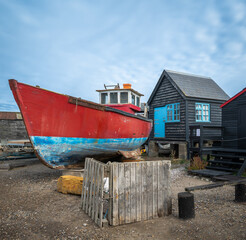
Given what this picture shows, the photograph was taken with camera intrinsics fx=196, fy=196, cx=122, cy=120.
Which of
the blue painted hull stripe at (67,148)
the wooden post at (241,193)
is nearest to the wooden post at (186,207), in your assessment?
the wooden post at (241,193)

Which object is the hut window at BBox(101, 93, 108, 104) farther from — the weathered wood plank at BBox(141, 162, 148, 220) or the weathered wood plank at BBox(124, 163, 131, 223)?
the weathered wood plank at BBox(124, 163, 131, 223)

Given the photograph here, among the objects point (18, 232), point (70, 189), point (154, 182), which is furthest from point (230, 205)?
point (18, 232)

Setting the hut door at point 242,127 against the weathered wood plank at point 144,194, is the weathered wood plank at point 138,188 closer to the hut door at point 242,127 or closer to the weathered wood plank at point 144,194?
the weathered wood plank at point 144,194

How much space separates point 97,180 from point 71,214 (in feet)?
3.37

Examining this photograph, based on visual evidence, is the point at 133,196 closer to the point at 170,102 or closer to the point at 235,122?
the point at 235,122

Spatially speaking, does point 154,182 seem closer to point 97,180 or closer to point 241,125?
point 97,180

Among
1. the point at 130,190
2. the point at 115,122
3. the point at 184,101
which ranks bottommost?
the point at 130,190

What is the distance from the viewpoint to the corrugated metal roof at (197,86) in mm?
12351

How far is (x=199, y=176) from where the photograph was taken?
692 cm

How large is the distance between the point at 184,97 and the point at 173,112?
1.33 metres

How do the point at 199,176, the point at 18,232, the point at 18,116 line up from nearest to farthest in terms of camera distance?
the point at 18,232, the point at 199,176, the point at 18,116

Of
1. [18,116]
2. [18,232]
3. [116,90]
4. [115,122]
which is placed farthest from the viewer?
[18,116]

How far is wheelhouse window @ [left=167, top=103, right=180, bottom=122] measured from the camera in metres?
12.3

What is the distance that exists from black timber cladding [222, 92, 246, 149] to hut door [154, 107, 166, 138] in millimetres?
4593
